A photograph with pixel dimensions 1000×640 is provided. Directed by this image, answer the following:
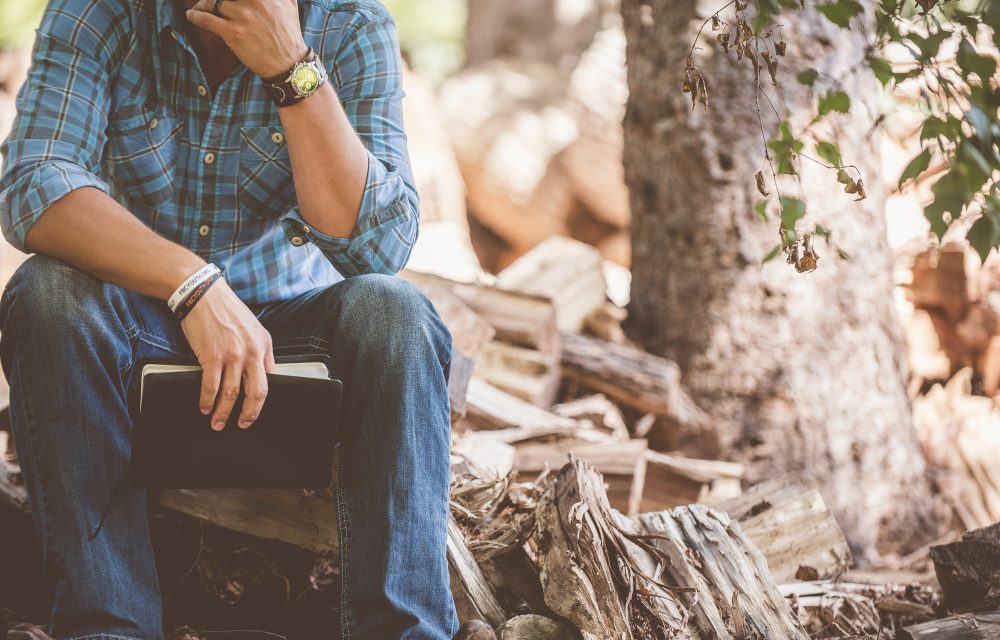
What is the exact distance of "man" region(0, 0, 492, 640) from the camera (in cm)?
159

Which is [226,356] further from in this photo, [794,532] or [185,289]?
[794,532]

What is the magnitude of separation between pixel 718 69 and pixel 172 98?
199cm

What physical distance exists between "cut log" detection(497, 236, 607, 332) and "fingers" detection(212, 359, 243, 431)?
7.24ft

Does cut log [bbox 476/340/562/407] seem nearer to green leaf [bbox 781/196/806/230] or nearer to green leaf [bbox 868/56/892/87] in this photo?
green leaf [bbox 781/196/806/230]

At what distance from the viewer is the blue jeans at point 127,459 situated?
1.56 metres

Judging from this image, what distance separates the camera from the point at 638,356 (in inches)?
137

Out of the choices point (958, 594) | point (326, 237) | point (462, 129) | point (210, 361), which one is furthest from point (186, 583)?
point (462, 129)

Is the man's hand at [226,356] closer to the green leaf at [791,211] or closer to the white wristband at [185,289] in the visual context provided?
the white wristband at [185,289]

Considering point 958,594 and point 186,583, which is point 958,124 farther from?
point 186,583

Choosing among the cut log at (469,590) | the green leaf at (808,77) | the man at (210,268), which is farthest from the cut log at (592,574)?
the green leaf at (808,77)

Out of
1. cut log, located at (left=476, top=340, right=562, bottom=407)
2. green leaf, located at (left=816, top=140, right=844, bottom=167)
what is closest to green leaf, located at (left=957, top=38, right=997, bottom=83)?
green leaf, located at (left=816, top=140, right=844, bottom=167)

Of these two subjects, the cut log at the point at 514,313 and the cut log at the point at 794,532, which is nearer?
the cut log at the point at 794,532

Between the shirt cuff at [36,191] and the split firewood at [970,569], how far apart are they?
6.57 ft

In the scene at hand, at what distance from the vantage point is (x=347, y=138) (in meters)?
1.77
